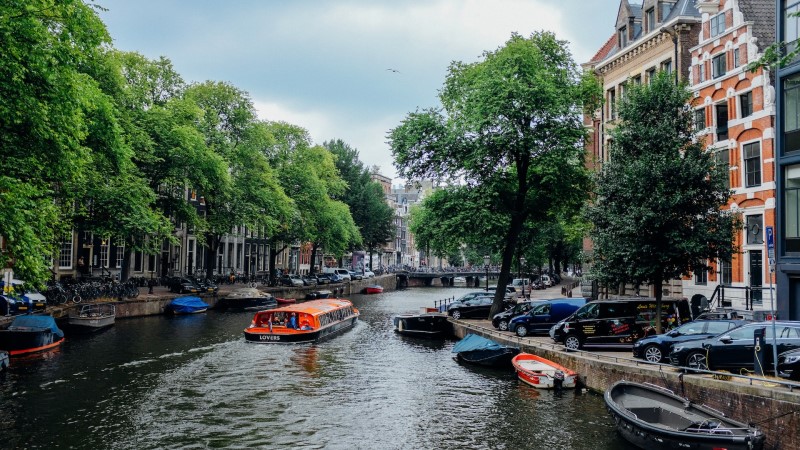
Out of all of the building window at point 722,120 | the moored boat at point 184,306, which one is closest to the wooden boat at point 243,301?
the moored boat at point 184,306

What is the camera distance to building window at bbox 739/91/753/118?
31269mm

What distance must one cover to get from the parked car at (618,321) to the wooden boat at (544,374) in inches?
86.2

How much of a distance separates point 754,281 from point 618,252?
10232 millimetres

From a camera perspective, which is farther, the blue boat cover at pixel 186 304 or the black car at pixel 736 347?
the blue boat cover at pixel 186 304

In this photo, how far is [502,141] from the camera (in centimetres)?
3378

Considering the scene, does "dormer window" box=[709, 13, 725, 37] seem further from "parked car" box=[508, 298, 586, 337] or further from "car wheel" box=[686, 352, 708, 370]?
"car wheel" box=[686, 352, 708, 370]

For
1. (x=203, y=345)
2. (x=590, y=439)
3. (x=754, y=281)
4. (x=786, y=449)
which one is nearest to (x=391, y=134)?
(x=203, y=345)

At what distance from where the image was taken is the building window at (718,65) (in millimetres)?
33031

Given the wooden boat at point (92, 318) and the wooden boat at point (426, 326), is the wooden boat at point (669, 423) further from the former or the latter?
the wooden boat at point (92, 318)

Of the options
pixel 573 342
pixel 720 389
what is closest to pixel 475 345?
pixel 573 342

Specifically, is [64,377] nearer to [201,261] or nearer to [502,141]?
[502,141]

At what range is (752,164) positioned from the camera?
31250 millimetres

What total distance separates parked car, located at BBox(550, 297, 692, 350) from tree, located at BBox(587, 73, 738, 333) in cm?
119

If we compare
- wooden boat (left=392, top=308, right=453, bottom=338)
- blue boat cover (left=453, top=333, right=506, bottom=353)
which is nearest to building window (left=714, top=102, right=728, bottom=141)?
blue boat cover (left=453, top=333, right=506, bottom=353)
